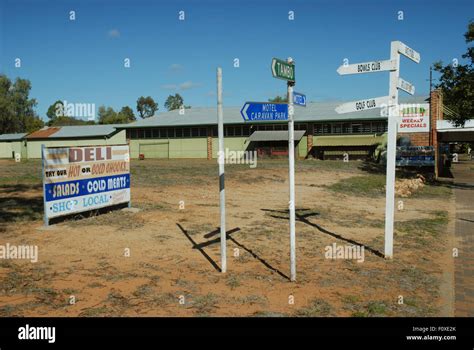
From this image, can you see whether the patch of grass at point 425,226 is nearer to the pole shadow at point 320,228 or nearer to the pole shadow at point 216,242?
the pole shadow at point 320,228

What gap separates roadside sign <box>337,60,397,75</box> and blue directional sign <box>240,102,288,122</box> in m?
2.16

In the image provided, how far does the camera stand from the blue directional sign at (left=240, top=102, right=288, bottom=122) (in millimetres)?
5359

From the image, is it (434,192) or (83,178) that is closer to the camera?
(83,178)

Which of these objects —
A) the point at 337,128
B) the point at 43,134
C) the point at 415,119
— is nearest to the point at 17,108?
the point at 43,134

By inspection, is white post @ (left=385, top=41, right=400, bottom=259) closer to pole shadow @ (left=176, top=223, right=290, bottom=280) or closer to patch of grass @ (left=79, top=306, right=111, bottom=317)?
pole shadow @ (left=176, top=223, right=290, bottom=280)

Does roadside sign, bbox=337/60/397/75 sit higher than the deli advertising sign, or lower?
lower

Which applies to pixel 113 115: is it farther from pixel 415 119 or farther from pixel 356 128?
pixel 415 119

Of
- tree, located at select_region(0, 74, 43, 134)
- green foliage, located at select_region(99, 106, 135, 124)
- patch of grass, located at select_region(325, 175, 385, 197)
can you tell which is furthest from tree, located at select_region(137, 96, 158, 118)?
patch of grass, located at select_region(325, 175, 385, 197)

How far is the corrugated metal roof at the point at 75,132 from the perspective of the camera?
4828cm

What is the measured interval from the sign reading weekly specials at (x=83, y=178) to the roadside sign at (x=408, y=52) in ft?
24.9

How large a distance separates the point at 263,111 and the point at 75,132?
49428mm

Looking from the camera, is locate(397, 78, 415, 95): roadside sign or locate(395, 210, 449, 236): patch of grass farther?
locate(395, 210, 449, 236): patch of grass

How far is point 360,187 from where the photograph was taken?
19172mm
